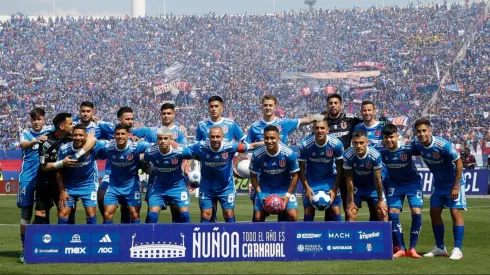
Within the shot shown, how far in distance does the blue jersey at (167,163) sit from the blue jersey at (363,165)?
8.13 feet

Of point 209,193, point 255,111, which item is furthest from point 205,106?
point 209,193

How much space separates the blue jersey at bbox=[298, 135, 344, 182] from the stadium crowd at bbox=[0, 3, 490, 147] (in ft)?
103

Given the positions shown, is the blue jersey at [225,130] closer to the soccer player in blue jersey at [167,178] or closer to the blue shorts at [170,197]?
the soccer player in blue jersey at [167,178]

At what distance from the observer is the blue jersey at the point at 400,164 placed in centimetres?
1230

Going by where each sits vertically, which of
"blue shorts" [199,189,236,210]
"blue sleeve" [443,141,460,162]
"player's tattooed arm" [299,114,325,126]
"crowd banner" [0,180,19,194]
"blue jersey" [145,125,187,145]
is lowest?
"crowd banner" [0,180,19,194]

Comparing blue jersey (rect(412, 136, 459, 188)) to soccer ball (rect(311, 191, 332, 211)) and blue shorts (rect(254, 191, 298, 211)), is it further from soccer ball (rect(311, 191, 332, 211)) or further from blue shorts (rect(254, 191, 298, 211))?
blue shorts (rect(254, 191, 298, 211))

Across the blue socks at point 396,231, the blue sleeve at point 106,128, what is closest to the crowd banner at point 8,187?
the blue sleeve at point 106,128

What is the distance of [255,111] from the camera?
50844mm

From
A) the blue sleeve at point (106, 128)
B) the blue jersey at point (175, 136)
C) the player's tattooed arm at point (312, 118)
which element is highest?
the player's tattooed arm at point (312, 118)

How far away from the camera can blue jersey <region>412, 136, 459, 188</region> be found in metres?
12.0

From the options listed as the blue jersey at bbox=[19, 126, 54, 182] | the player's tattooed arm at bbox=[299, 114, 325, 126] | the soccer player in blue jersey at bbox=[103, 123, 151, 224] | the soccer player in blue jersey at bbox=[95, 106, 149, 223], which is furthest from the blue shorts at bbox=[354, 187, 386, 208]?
the blue jersey at bbox=[19, 126, 54, 182]

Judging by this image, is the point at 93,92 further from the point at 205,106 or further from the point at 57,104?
the point at 205,106

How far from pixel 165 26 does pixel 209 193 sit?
181 feet

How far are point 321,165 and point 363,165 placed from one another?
2.18ft
